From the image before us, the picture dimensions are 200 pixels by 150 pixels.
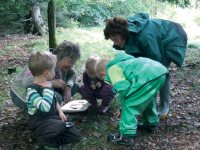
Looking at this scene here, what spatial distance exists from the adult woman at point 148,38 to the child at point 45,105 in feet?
3.37

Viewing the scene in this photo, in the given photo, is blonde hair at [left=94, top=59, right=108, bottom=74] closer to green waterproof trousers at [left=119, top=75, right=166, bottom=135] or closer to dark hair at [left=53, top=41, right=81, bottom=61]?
dark hair at [left=53, top=41, right=81, bottom=61]

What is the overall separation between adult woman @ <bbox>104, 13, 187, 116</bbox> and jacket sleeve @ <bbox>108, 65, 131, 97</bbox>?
61 centimetres

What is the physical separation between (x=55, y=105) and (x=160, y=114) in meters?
1.62

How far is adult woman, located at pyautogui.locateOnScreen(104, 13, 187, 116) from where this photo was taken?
14.1 feet

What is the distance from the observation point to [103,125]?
4633 mm

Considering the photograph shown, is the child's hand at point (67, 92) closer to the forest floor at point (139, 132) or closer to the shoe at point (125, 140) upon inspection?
the forest floor at point (139, 132)

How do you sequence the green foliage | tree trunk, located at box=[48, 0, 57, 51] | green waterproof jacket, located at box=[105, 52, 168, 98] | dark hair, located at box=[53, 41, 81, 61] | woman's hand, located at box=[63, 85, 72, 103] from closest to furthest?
green waterproof jacket, located at box=[105, 52, 168, 98], dark hair, located at box=[53, 41, 81, 61], woman's hand, located at box=[63, 85, 72, 103], tree trunk, located at box=[48, 0, 57, 51], the green foliage

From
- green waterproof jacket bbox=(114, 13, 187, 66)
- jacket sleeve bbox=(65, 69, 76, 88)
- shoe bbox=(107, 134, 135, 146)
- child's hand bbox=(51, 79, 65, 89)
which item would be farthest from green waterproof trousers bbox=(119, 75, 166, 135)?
jacket sleeve bbox=(65, 69, 76, 88)

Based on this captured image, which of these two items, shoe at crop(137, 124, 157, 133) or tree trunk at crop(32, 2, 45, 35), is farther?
tree trunk at crop(32, 2, 45, 35)

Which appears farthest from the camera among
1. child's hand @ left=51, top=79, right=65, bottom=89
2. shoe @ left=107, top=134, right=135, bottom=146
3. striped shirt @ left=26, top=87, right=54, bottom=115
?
child's hand @ left=51, top=79, right=65, bottom=89

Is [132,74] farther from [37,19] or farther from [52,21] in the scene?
[37,19]

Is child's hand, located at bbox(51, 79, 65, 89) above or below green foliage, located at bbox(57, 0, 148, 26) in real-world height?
above

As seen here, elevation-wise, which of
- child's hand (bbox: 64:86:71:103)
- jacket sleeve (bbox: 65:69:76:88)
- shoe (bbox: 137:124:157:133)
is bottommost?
shoe (bbox: 137:124:157:133)

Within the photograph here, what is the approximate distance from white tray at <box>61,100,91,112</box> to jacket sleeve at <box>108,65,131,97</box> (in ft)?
3.97
